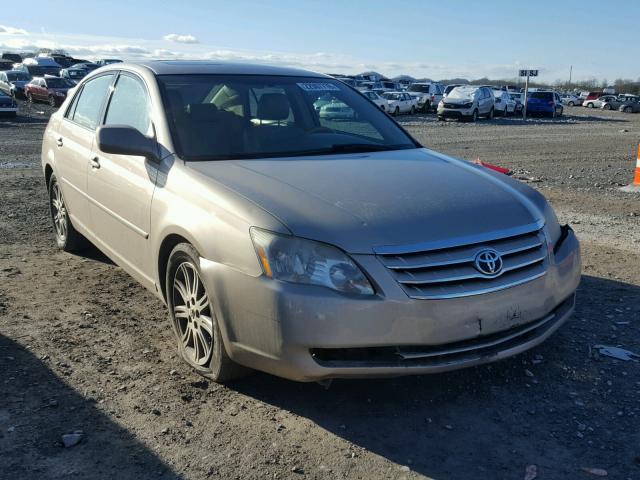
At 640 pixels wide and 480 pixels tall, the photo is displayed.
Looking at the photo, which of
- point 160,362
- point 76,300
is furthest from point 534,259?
point 76,300

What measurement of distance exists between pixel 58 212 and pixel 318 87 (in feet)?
9.48

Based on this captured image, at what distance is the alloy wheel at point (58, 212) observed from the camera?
6.03m

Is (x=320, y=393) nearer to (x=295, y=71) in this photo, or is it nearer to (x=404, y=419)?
(x=404, y=419)

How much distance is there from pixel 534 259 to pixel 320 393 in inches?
52.9

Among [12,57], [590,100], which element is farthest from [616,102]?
[12,57]

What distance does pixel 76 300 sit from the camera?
16.4 feet

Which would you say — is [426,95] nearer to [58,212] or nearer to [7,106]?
[7,106]

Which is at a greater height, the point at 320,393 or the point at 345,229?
the point at 345,229

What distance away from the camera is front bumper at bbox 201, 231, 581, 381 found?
2975 millimetres

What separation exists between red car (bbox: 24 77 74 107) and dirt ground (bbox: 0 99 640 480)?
2829 centimetres

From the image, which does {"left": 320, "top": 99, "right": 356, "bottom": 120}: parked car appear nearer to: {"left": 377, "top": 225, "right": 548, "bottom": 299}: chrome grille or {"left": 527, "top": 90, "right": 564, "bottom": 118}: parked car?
{"left": 377, "top": 225, "right": 548, "bottom": 299}: chrome grille

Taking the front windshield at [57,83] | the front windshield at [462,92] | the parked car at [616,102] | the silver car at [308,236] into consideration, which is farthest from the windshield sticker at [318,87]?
the parked car at [616,102]

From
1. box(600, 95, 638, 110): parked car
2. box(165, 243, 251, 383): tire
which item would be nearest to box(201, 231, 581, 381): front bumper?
box(165, 243, 251, 383): tire

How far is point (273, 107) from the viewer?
4.57 meters
